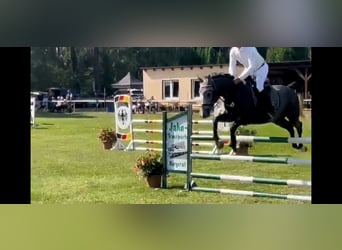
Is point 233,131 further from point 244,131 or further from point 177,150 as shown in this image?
point 177,150

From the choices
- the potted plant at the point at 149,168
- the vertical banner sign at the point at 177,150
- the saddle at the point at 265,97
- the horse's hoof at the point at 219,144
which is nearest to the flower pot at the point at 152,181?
the potted plant at the point at 149,168

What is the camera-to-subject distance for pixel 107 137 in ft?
11.2

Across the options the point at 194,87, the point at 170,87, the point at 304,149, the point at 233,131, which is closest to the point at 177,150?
the point at 233,131

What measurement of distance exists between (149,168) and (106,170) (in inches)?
11.6

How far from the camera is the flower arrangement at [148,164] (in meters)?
3.64

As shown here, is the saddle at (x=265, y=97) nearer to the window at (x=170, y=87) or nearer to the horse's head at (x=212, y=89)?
the horse's head at (x=212, y=89)
